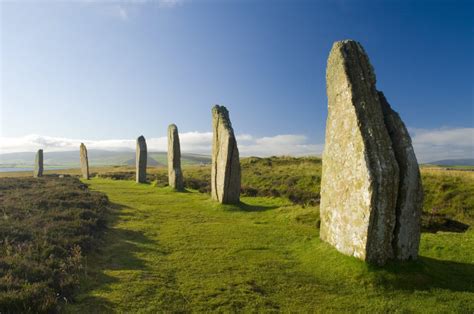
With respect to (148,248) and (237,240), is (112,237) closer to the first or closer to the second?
(148,248)

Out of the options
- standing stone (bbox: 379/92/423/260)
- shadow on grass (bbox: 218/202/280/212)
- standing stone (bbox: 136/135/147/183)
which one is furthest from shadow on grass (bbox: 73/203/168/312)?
standing stone (bbox: 136/135/147/183)

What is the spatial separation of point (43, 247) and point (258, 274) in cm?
641

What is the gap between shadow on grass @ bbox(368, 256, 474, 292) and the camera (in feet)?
27.0

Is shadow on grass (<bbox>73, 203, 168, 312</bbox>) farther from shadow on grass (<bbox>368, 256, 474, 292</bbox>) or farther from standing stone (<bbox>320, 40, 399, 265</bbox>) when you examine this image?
shadow on grass (<bbox>368, 256, 474, 292</bbox>)

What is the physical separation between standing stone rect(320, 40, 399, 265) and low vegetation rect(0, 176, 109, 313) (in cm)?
701

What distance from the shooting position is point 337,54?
420 inches

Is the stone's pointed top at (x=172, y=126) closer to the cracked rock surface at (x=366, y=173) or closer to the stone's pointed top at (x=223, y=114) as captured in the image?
the stone's pointed top at (x=223, y=114)

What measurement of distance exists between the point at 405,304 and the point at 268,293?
295 cm

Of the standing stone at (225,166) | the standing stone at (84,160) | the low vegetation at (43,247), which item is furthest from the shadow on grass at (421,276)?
the standing stone at (84,160)

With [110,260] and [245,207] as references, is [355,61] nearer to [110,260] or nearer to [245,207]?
[110,260]

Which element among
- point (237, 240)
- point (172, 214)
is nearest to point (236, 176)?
point (172, 214)

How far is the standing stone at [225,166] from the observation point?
1867cm

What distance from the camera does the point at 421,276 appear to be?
8500 mm

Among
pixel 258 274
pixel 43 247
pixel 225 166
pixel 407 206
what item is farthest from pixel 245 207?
pixel 407 206
